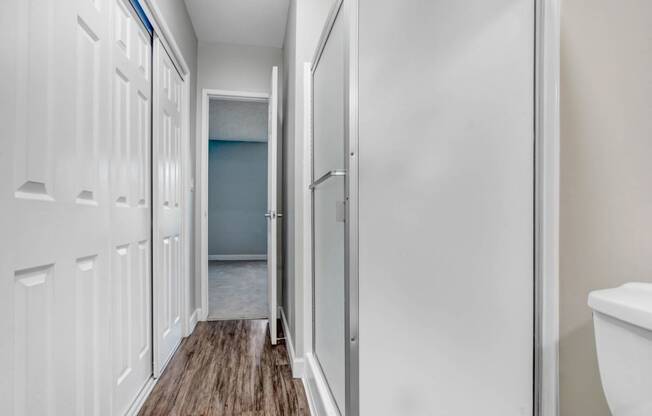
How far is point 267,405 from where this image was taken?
5.63ft

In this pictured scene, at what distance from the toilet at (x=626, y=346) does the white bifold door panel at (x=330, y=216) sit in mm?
670

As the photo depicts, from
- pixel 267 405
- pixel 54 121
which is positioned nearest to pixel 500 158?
pixel 54 121

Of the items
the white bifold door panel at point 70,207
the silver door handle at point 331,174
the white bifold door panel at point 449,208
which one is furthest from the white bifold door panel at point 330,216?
the white bifold door panel at point 70,207

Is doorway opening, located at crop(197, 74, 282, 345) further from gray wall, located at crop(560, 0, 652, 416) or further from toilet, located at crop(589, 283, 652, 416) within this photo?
toilet, located at crop(589, 283, 652, 416)

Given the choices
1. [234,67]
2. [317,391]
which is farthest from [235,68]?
[317,391]

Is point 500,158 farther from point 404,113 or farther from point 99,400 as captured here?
point 99,400

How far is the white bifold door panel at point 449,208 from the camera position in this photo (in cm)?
93

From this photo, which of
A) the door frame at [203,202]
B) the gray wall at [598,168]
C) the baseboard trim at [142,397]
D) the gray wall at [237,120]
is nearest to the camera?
the gray wall at [598,168]

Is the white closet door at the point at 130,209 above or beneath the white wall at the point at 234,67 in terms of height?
beneath

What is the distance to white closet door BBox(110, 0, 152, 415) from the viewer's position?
1.48m

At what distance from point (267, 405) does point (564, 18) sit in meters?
1.90

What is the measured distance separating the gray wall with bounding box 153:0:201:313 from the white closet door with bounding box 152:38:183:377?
24 cm

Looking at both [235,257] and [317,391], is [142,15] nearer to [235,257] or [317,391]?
[317,391]

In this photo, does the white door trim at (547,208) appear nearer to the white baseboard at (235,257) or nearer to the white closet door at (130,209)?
the white closet door at (130,209)
